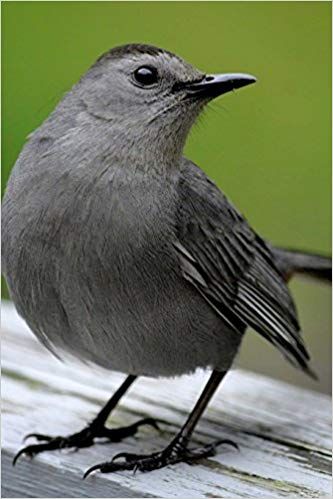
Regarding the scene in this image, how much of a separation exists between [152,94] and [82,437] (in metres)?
1.18

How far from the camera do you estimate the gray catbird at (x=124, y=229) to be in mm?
3598

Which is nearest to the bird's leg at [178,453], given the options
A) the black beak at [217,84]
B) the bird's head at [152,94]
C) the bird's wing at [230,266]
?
the bird's wing at [230,266]

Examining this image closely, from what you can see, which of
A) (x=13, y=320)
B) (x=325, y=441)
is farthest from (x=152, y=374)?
(x=13, y=320)

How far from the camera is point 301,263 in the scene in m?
4.70

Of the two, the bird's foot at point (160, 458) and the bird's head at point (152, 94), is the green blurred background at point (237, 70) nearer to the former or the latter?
the bird's head at point (152, 94)

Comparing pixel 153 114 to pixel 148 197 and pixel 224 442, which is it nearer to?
pixel 148 197

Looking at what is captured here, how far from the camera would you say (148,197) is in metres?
3.66

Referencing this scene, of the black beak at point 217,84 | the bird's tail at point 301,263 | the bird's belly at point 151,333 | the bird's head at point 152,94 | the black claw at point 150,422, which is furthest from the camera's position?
the bird's tail at point 301,263

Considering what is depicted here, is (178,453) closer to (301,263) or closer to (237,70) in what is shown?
(301,263)

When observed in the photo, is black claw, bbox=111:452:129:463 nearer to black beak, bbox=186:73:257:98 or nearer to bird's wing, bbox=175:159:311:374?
bird's wing, bbox=175:159:311:374

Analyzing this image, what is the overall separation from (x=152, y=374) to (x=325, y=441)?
0.62 meters

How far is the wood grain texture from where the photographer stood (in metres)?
3.75

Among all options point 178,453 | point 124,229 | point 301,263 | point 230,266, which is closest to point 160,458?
point 178,453

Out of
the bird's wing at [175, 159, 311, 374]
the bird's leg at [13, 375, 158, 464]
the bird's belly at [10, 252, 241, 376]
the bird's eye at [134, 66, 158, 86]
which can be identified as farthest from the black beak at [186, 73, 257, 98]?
the bird's leg at [13, 375, 158, 464]
